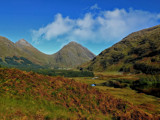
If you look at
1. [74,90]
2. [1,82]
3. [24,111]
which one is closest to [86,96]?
[74,90]

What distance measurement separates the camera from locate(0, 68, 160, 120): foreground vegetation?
12992 millimetres

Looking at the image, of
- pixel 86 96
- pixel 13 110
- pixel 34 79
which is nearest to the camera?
pixel 13 110

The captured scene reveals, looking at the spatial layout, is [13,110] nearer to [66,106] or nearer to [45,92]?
[45,92]

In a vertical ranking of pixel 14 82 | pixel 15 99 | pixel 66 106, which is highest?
pixel 14 82

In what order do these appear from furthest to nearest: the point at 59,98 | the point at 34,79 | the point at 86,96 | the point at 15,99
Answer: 1. the point at 34,79
2. the point at 86,96
3. the point at 59,98
4. the point at 15,99

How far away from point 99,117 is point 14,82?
38.3 feet

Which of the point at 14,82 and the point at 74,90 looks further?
the point at 74,90

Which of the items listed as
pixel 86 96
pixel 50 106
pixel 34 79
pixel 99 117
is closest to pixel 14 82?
pixel 34 79

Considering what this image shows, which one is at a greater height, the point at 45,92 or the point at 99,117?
the point at 45,92

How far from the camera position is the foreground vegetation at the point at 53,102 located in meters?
13.0

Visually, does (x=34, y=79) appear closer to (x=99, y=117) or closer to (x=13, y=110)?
(x=13, y=110)

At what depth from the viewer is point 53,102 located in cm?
1481

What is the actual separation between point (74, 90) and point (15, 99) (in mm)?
7420

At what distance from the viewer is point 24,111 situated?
12656 millimetres
